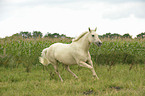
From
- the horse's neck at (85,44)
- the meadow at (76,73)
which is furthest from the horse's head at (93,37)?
the meadow at (76,73)

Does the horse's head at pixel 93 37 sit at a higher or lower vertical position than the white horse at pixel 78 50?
higher

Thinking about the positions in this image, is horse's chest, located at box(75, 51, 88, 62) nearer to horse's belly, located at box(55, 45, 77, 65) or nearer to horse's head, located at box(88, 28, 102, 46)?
horse's belly, located at box(55, 45, 77, 65)

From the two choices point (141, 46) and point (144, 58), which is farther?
point (141, 46)

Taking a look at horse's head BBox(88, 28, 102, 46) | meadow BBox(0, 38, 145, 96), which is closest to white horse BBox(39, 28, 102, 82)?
horse's head BBox(88, 28, 102, 46)

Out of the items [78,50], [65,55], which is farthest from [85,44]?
[65,55]

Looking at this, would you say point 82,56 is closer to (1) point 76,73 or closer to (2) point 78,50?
(2) point 78,50

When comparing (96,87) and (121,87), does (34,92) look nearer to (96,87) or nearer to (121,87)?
(96,87)

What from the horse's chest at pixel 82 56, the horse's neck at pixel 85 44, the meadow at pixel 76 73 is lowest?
the meadow at pixel 76 73

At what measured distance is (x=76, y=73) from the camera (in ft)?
28.3

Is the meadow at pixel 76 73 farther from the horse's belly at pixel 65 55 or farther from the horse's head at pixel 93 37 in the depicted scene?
the horse's head at pixel 93 37

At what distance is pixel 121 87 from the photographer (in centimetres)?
584

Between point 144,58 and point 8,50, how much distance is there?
865 cm

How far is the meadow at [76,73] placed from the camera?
5508mm

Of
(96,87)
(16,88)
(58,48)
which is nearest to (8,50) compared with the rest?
(58,48)
